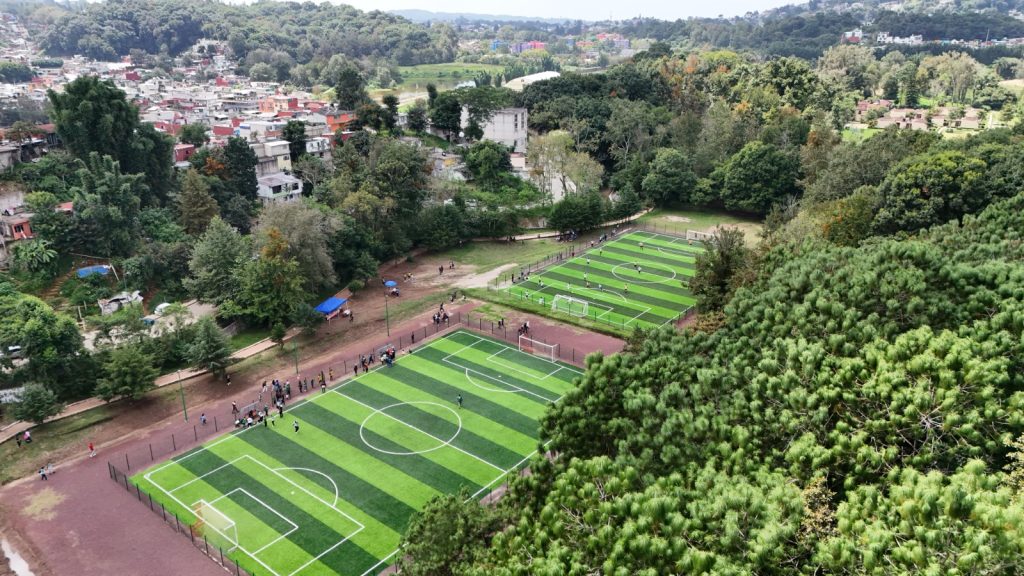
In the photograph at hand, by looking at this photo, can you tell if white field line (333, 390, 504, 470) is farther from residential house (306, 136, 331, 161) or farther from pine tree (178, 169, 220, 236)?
residential house (306, 136, 331, 161)

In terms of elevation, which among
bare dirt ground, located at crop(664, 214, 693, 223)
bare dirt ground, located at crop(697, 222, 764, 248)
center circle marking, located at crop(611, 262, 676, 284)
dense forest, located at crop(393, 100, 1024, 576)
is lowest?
center circle marking, located at crop(611, 262, 676, 284)

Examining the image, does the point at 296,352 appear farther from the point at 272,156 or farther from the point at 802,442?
the point at 272,156

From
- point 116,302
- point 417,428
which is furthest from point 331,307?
point 417,428

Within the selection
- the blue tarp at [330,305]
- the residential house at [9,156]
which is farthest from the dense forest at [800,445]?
the residential house at [9,156]

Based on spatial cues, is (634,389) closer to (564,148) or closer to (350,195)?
(350,195)

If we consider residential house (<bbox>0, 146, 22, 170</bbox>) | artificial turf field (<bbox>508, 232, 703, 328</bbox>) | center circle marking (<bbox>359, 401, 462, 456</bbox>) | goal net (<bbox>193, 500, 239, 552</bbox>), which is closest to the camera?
goal net (<bbox>193, 500, 239, 552</bbox>)

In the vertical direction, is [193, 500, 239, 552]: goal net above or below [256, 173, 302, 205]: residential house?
below

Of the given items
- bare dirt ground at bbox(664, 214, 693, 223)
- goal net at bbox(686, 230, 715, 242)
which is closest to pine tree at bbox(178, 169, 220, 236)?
goal net at bbox(686, 230, 715, 242)

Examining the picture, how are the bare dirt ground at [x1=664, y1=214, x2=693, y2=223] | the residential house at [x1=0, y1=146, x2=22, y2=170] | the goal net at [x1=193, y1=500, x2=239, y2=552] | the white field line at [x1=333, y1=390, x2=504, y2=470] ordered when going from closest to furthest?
the goal net at [x1=193, y1=500, x2=239, y2=552], the white field line at [x1=333, y1=390, x2=504, y2=470], the residential house at [x1=0, y1=146, x2=22, y2=170], the bare dirt ground at [x1=664, y1=214, x2=693, y2=223]

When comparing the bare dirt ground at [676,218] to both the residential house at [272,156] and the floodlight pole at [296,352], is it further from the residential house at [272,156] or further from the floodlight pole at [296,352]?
the floodlight pole at [296,352]
